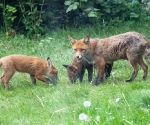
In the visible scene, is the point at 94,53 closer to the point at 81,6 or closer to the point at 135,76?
the point at 135,76

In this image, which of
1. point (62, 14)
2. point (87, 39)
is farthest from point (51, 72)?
point (62, 14)

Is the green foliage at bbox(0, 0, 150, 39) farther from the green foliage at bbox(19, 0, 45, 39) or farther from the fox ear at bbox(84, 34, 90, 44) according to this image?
the fox ear at bbox(84, 34, 90, 44)

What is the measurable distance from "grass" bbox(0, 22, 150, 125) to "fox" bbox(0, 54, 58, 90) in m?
0.21

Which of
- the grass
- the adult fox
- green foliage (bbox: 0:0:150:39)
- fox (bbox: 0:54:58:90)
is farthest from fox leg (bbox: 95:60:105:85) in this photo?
green foliage (bbox: 0:0:150:39)

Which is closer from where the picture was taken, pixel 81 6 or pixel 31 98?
pixel 31 98

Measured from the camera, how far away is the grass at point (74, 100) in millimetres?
6039

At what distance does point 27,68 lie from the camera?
31.9ft

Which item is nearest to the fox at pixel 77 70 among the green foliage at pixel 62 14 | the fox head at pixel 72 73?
the fox head at pixel 72 73

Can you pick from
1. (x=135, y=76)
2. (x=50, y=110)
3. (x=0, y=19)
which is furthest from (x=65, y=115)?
(x=0, y=19)

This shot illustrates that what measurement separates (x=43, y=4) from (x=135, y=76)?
581 cm

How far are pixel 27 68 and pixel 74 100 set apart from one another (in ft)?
8.23

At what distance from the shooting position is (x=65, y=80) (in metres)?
10.1

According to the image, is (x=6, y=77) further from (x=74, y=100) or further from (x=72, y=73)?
(x=74, y=100)

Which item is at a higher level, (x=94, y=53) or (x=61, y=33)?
(x=94, y=53)
